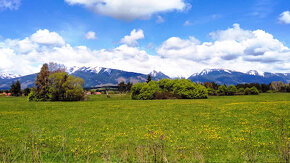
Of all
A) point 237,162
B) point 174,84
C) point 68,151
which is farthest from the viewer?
point 174,84

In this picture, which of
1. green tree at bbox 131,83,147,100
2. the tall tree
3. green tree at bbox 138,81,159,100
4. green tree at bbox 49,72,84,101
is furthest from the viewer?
green tree at bbox 131,83,147,100

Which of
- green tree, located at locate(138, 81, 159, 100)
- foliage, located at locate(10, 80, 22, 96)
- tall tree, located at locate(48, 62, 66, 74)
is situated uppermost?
Result: tall tree, located at locate(48, 62, 66, 74)

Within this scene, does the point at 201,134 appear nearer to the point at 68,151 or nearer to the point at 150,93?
the point at 68,151

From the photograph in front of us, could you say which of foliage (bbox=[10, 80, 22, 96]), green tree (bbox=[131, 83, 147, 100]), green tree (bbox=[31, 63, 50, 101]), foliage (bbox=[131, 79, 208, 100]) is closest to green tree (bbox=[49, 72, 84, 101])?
green tree (bbox=[31, 63, 50, 101])

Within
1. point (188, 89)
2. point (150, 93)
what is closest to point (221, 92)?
point (188, 89)

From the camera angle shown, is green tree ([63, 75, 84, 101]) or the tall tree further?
the tall tree

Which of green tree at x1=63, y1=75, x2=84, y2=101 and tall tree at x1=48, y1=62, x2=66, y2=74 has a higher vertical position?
tall tree at x1=48, y1=62, x2=66, y2=74

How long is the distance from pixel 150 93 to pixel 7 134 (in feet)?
252

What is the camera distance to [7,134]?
18.8 metres

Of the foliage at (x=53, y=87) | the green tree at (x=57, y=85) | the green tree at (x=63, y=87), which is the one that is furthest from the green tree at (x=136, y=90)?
the green tree at (x=57, y=85)

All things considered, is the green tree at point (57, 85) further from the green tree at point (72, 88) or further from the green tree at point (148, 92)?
the green tree at point (148, 92)

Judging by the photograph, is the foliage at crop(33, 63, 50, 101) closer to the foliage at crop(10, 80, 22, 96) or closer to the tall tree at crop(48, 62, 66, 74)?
the tall tree at crop(48, 62, 66, 74)

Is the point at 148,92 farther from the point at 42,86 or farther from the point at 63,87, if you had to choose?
the point at 42,86

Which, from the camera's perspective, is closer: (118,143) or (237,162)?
(237,162)
